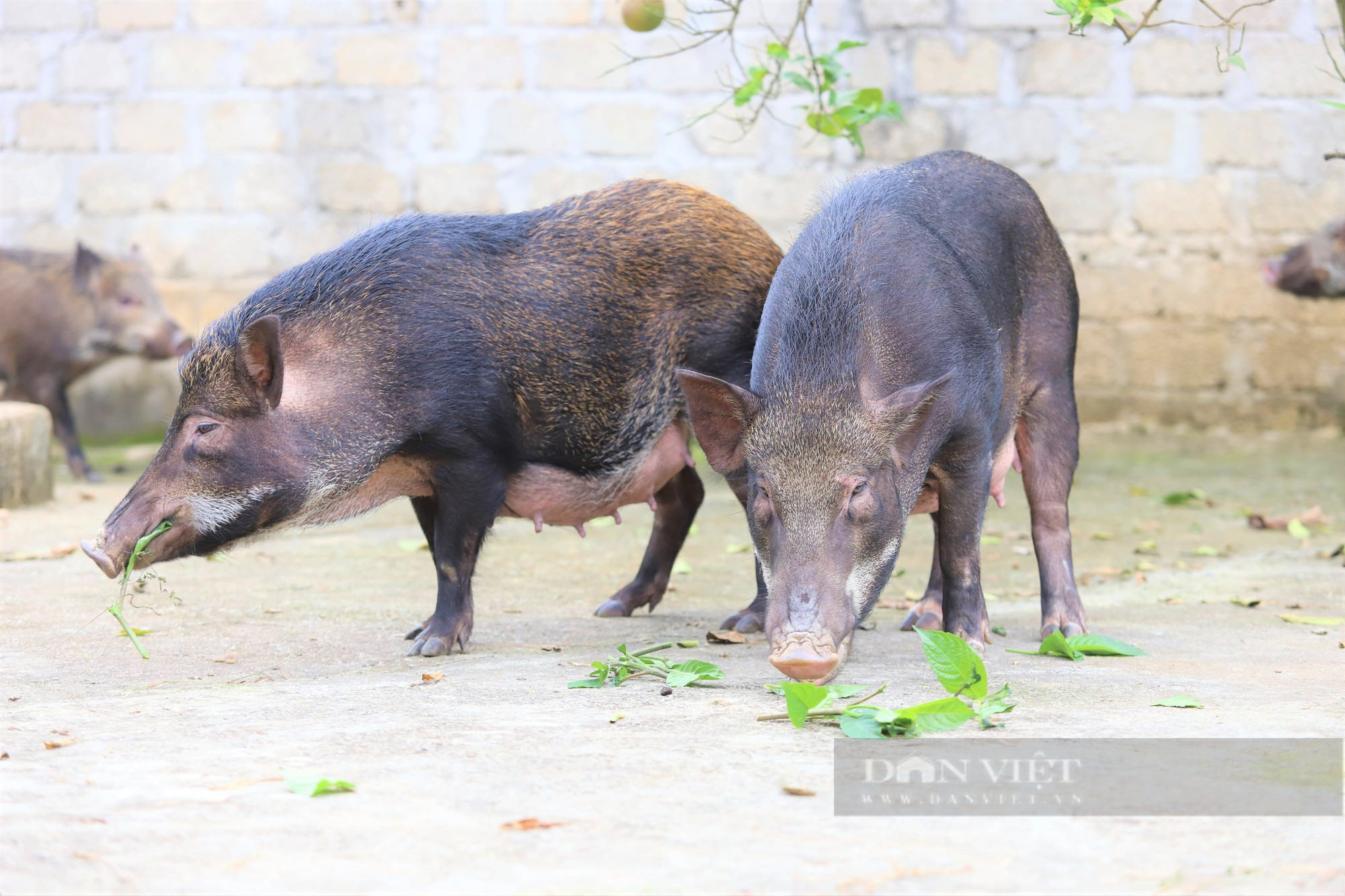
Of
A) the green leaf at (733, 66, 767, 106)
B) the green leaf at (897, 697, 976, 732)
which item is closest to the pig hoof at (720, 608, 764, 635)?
the green leaf at (897, 697, 976, 732)

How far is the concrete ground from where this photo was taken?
6.89ft

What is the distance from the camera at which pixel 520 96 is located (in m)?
9.44

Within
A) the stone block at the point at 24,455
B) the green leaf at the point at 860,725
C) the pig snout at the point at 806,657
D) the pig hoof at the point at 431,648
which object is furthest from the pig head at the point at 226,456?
the stone block at the point at 24,455

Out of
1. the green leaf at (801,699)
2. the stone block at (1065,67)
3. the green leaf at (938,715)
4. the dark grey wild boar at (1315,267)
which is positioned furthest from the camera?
the stone block at (1065,67)

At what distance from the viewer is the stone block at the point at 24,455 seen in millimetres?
7219

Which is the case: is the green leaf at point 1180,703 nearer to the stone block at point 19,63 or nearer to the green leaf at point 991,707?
the green leaf at point 991,707

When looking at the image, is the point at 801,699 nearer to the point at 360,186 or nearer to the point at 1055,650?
the point at 1055,650

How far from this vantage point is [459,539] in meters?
4.19

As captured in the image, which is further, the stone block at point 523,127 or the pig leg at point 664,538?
the stone block at point 523,127

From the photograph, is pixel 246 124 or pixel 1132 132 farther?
pixel 246 124

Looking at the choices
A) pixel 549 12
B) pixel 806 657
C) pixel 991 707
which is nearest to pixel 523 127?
pixel 549 12

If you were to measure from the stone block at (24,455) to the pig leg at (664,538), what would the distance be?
385cm

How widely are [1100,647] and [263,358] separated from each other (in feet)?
8.11

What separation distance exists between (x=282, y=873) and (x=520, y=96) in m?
7.96
